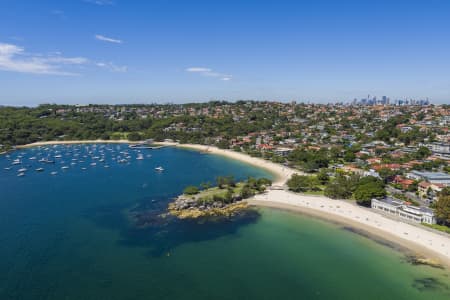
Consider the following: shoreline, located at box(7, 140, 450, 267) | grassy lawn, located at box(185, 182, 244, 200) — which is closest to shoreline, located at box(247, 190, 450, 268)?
shoreline, located at box(7, 140, 450, 267)

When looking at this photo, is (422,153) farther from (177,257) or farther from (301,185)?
(177,257)

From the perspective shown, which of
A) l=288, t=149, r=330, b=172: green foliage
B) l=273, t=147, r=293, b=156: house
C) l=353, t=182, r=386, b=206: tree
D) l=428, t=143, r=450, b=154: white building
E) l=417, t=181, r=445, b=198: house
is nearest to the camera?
l=353, t=182, r=386, b=206: tree

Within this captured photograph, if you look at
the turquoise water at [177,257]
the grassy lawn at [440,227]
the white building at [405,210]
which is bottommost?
the turquoise water at [177,257]

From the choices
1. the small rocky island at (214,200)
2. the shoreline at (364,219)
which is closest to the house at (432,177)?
the shoreline at (364,219)

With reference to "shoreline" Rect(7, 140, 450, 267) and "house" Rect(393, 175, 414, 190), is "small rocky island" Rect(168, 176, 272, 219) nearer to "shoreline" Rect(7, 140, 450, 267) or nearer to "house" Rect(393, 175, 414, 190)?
"shoreline" Rect(7, 140, 450, 267)

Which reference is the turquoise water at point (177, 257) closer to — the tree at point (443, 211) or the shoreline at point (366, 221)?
the shoreline at point (366, 221)

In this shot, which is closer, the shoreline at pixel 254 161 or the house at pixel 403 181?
the house at pixel 403 181
